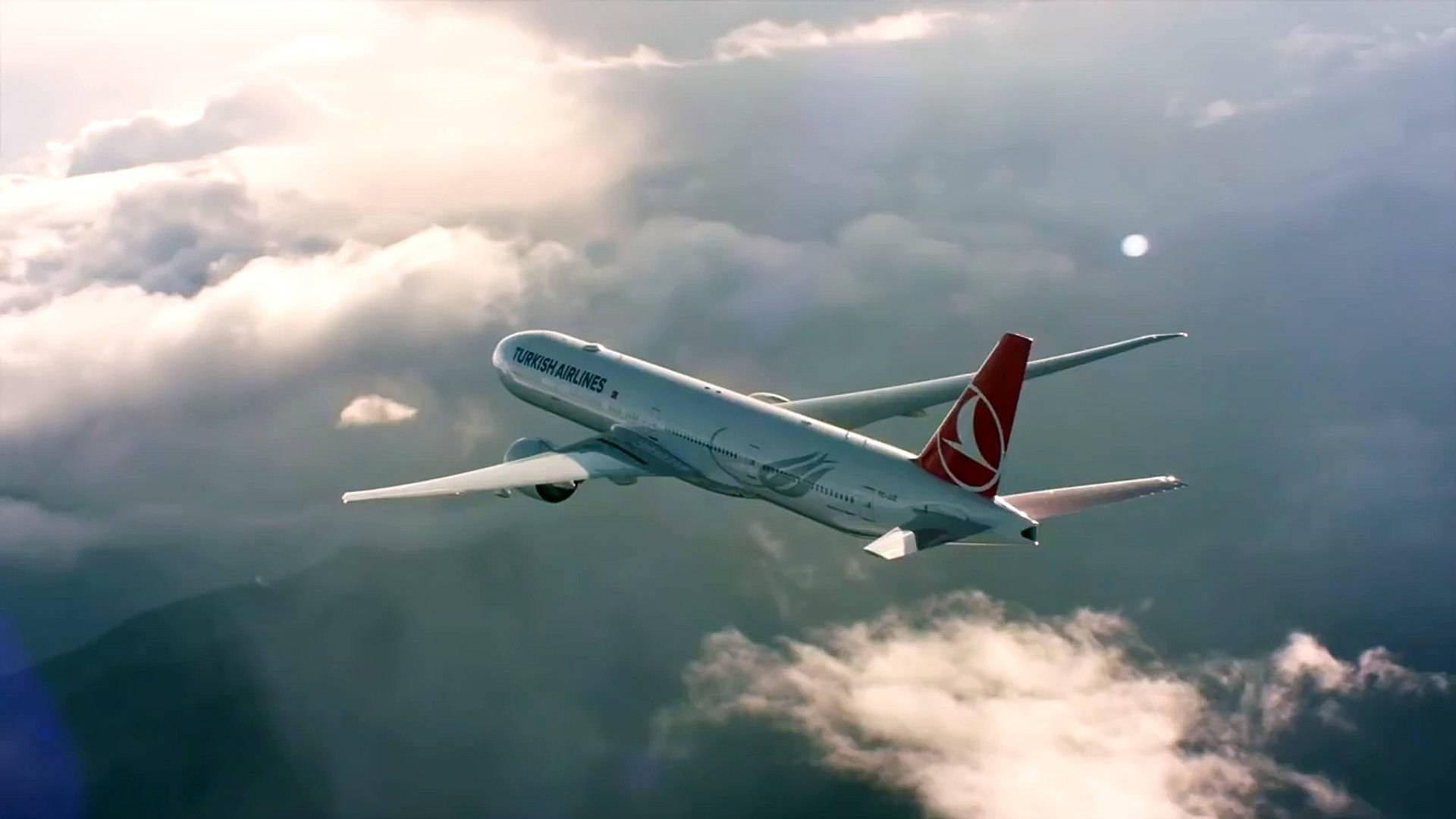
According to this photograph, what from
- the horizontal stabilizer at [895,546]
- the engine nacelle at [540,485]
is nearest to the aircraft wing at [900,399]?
the engine nacelle at [540,485]

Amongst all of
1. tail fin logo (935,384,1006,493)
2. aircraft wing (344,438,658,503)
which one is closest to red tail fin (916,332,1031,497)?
tail fin logo (935,384,1006,493)

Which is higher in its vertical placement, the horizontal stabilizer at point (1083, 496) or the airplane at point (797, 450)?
the horizontal stabilizer at point (1083, 496)

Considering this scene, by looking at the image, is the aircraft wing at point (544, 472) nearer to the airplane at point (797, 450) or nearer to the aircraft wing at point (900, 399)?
the airplane at point (797, 450)

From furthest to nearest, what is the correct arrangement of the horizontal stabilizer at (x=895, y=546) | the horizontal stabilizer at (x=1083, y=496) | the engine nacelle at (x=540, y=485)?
the engine nacelle at (x=540, y=485) < the horizontal stabilizer at (x=1083, y=496) < the horizontal stabilizer at (x=895, y=546)

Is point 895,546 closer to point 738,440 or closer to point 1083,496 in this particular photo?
point 1083,496

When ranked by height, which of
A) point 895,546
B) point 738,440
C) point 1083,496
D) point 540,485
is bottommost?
point 540,485

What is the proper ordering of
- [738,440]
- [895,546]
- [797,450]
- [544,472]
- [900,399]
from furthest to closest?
[900,399] < [544,472] < [738,440] < [797,450] < [895,546]

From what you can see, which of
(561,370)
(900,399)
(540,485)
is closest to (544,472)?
(540,485)
